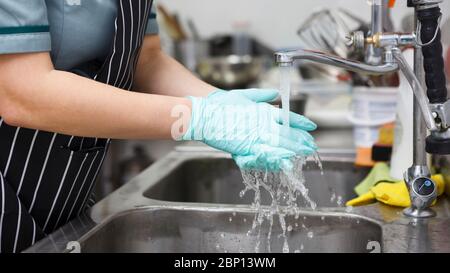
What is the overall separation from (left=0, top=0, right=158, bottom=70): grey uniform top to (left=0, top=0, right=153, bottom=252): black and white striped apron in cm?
3

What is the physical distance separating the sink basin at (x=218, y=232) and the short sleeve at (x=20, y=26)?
38cm

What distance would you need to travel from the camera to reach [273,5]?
2947 millimetres

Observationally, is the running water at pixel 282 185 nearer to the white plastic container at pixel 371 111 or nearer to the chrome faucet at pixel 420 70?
the chrome faucet at pixel 420 70

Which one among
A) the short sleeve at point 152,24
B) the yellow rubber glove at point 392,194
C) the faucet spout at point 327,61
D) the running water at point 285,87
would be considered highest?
the short sleeve at point 152,24

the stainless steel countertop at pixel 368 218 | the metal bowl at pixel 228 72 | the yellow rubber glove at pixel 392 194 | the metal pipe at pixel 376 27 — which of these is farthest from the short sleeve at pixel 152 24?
the metal bowl at pixel 228 72

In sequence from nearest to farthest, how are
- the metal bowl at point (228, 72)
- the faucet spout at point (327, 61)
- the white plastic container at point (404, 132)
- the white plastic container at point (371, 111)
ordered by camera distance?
the faucet spout at point (327, 61)
the white plastic container at point (404, 132)
the white plastic container at point (371, 111)
the metal bowl at point (228, 72)

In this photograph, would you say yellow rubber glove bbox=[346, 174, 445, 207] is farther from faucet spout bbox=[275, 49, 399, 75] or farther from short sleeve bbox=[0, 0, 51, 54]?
short sleeve bbox=[0, 0, 51, 54]

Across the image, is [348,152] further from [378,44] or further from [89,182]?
→ [89,182]

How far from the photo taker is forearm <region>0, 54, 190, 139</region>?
30.9 inches

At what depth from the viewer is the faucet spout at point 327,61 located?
86 centimetres

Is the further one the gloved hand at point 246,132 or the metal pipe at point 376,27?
the metal pipe at point 376,27

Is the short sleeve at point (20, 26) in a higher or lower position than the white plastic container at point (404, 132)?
higher

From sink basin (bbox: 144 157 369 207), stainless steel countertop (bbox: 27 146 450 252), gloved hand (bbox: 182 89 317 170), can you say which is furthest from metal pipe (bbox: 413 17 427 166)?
sink basin (bbox: 144 157 369 207)
